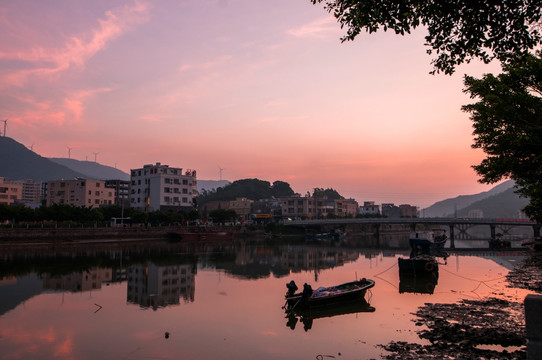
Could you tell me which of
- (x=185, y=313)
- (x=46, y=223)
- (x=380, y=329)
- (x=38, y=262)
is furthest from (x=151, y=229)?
(x=380, y=329)

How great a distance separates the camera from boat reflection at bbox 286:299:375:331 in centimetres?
1927

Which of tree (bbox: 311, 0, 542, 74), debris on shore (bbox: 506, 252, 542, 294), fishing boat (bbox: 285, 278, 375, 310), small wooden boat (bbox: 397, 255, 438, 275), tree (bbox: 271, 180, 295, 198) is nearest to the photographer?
tree (bbox: 311, 0, 542, 74)

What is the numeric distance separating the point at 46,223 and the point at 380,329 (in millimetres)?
64156

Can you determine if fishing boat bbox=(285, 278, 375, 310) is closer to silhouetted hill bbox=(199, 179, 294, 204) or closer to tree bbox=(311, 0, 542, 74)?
tree bbox=(311, 0, 542, 74)

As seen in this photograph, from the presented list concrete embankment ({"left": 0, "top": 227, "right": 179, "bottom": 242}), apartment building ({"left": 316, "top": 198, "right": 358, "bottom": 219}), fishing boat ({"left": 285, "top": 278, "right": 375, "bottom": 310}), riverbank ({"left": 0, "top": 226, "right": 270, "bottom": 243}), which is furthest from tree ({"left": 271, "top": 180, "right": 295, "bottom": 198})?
fishing boat ({"left": 285, "top": 278, "right": 375, "bottom": 310})

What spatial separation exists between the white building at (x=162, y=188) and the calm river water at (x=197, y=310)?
57.8 metres

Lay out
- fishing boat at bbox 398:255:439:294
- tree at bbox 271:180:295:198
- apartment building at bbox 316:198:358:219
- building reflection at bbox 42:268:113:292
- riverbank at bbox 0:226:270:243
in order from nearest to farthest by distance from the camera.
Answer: building reflection at bbox 42:268:113:292 < fishing boat at bbox 398:255:439:294 < riverbank at bbox 0:226:270:243 < apartment building at bbox 316:198:358:219 < tree at bbox 271:180:295:198

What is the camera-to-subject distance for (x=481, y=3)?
37.7 feet

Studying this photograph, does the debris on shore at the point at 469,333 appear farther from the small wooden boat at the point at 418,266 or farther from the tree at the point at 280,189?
the tree at the point at 280,189

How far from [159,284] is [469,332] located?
22.2 metres

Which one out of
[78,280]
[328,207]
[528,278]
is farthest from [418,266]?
[328,207]

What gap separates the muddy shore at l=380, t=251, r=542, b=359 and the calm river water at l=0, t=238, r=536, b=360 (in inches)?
31.8

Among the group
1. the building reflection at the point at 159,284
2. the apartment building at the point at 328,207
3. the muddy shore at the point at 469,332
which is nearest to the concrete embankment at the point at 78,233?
the building reflection at the point at 159,284

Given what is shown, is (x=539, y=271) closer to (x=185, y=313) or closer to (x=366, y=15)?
(x=185, y=313)
